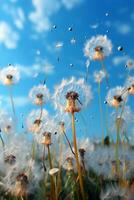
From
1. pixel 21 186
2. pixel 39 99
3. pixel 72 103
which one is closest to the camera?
pixel 21 186

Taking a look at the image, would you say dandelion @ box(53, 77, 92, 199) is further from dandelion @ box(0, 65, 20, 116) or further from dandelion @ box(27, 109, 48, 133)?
dandelion @ box(0, 65, 20, 116)

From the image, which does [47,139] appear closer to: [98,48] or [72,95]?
[72,95]

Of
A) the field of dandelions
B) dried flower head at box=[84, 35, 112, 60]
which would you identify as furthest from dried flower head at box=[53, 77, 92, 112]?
dried flower head at box=[84, 35, 112, 60]

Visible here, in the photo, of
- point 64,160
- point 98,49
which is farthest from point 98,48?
point 64,160

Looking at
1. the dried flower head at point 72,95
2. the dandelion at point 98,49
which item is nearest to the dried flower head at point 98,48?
the dandelion at point 98,49

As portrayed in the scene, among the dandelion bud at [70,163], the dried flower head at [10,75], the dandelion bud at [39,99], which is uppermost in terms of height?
the dried flower head at [10,75]

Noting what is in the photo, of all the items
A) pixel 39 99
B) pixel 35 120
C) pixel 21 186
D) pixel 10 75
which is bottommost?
pixel 21 186

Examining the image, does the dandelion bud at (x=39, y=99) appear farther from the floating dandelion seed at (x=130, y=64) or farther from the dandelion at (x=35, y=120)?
the floating dandelion seed at (x=130, y=64)
